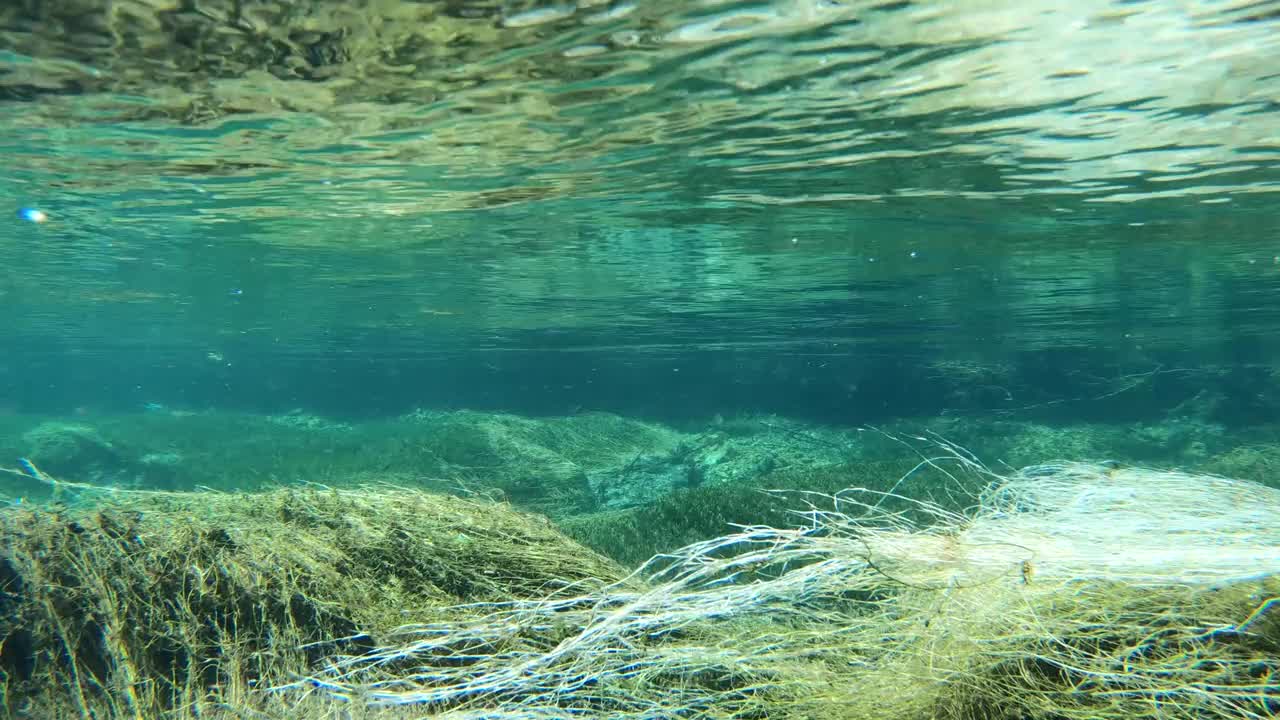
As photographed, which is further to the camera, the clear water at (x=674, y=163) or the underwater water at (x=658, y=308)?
the clear water at (x=674, y=163)

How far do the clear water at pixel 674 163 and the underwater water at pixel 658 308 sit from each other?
0.10 metres

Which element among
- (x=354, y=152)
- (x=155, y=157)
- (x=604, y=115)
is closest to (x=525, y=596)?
(x=604, y=115)

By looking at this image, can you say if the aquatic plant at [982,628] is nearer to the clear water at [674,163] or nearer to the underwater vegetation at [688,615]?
the underwater vegetation at [688,615]

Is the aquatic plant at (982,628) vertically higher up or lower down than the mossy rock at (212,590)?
higher up

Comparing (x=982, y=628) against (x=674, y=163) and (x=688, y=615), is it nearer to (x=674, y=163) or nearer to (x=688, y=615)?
(x=688, y=615)

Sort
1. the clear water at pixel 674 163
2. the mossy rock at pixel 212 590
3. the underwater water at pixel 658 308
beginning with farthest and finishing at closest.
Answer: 1. the clear water at pixel 674 163
2. the mossy rock at pixel 212 590
3. the underwater water at pixel 658 308

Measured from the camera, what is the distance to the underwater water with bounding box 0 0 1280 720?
2.68 metres

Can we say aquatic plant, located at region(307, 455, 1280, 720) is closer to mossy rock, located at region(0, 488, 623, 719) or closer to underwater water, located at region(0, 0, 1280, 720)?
underwater water, located at region(0, 0, 1280, 720)

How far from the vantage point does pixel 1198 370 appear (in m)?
29.7

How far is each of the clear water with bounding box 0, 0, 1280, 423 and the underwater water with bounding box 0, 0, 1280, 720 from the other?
0.10 meters

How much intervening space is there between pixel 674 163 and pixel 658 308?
58.2 feet

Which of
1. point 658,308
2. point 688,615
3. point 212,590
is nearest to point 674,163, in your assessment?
point 212,590

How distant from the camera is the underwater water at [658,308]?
2684 millimetres

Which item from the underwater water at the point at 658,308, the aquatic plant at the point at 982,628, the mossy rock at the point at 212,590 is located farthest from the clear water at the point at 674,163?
the aquatic plant at the point at 982,628
